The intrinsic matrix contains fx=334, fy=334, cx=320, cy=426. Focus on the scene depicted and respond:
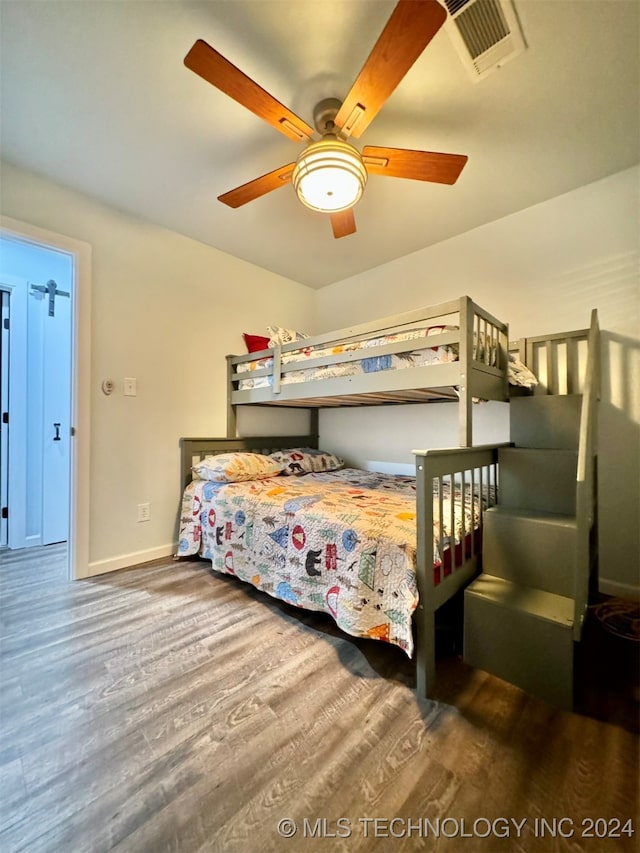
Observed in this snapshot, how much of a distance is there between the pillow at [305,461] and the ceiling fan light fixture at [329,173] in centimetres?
191

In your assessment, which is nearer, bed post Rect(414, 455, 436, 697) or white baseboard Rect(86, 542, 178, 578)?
bed post Rect(414, 455, 436, 697)

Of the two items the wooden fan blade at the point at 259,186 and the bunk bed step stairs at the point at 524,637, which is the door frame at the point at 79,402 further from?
the bunk bed step stairs at the point at 524,637

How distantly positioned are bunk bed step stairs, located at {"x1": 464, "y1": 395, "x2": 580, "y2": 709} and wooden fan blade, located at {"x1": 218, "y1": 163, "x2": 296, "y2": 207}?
6.01ft

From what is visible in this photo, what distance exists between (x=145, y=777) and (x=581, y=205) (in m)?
3.55

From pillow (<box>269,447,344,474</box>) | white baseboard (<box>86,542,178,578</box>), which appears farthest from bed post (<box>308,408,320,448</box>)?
white baseboard (<box>86,542,178,578</box>)

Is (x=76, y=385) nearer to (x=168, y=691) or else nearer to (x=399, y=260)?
(x=168, y=691)

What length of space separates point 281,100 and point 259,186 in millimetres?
361

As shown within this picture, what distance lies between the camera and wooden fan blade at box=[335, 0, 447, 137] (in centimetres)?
98

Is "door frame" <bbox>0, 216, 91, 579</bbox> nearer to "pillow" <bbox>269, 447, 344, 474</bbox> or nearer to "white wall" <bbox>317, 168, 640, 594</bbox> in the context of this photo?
"pillow" <bbox>269, 447, 344, 474</bbox>

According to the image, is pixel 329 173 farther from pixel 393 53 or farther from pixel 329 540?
pixel 329 540

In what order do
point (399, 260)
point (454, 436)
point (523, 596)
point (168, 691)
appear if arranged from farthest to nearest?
point (399, 260) < point (454, 436) < point (523, 596) < point (168, 691)

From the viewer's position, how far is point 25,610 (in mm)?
1815

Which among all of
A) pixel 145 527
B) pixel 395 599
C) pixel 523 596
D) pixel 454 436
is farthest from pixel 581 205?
pixel 145 527

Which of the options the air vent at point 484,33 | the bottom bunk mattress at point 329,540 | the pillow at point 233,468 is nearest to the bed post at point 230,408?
the pillow at point 233,468
